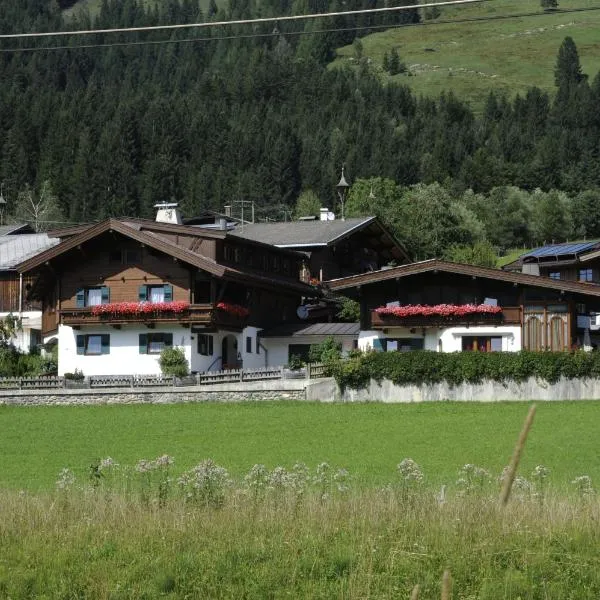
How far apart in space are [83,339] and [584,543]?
41.6 meters

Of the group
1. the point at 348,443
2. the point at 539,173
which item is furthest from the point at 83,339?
the point at 539,173

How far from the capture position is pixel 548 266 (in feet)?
230

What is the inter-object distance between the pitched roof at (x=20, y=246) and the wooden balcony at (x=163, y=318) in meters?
9.66

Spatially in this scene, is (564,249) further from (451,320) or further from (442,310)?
(442,310)

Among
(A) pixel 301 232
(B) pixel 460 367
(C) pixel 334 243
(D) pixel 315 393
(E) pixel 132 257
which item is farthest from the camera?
(A) pixel 301 232

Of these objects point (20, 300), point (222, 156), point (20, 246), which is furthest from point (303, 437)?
point (222, 156)

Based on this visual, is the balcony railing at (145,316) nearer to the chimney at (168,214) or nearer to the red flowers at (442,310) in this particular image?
the red flowers at (442,310)

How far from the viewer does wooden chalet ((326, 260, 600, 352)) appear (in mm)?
53156

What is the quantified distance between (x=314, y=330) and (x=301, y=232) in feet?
37.6

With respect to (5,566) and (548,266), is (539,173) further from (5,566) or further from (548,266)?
(5,566)

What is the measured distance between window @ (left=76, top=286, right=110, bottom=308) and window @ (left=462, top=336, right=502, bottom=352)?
50.6 feet

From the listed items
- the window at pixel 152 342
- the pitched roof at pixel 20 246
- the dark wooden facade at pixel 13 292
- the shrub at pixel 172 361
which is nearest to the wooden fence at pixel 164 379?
the shrub at pixel 172 361

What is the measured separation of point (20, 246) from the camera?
232 feet

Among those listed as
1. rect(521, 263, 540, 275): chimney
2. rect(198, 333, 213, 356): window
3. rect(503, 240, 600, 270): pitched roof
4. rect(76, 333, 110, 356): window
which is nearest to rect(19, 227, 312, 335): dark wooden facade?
rect(76, 333, 110, 356): window
